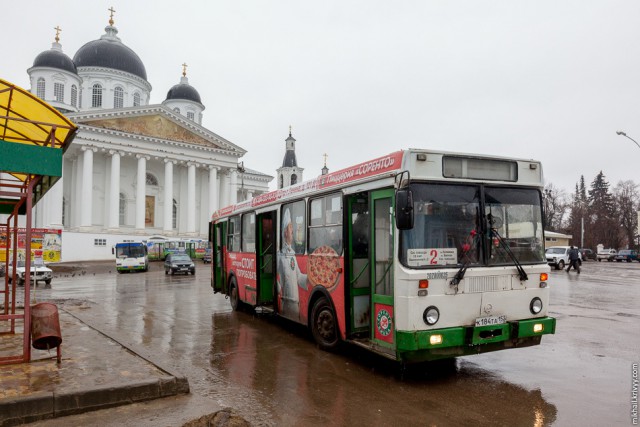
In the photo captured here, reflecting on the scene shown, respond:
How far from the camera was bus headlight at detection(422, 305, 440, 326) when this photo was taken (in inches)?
249

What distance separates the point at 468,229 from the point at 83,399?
5132 millimetres

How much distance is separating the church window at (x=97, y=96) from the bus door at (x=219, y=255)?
5539 cm

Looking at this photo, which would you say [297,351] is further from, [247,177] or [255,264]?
[247,177]

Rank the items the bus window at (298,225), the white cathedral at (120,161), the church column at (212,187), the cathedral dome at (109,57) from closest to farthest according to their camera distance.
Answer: the bus window at (298,225), the white cathedral at (120,161), the cathedral dome at (109,57), the church column at (212,187)

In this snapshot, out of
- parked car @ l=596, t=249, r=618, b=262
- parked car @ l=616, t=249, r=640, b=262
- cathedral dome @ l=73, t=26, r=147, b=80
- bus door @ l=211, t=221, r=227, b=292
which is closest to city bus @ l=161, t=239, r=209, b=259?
cathedral dome @ l=73, t=26, r=147, b=80

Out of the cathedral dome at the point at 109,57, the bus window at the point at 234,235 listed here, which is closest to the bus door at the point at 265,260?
the bus window at the point at 234,235

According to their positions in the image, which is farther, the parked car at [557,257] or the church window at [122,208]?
the church window at [122,208]

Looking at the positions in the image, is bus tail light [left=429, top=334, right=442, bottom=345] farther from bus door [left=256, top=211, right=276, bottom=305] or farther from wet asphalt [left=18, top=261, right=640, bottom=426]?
bus door [left=256, top=211, right=276, bottom=305]

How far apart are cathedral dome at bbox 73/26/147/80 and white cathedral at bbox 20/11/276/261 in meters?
0.13

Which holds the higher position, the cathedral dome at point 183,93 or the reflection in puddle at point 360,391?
the cathedral dome at point 183,93

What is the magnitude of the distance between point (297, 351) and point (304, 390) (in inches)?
93.9

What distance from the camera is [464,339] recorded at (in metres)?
6.46

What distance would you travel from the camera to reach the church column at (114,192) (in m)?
55.5

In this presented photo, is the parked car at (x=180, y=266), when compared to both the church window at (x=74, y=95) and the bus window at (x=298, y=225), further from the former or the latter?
the church window at (x=74, y=95)
